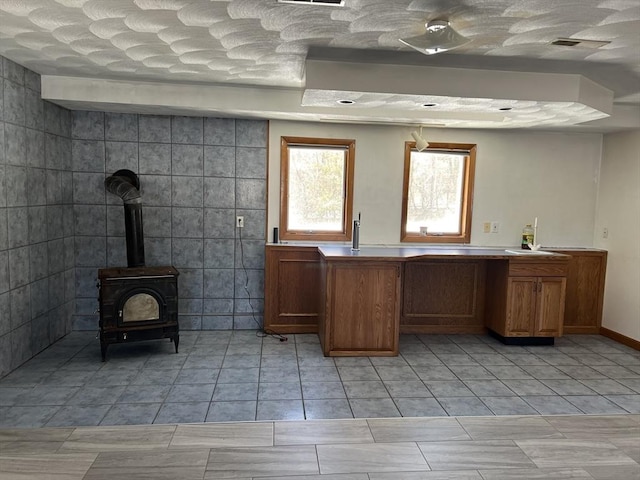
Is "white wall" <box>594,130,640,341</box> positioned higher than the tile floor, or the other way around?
"white wall" <box>594,130,640,341</box>

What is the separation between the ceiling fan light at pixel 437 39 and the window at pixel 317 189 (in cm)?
204

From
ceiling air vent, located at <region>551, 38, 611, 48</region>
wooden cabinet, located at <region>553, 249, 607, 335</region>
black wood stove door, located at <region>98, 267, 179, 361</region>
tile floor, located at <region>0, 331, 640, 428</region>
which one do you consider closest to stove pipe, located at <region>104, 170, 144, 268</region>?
black wood stove door, located at <region>98, 267, 179, 361</region>

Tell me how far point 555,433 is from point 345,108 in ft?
9.14

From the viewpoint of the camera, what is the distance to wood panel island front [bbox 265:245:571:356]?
370 centimetres

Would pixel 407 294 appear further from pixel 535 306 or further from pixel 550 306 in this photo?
pixel 550 306

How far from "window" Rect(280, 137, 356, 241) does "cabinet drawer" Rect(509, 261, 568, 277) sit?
1595mm

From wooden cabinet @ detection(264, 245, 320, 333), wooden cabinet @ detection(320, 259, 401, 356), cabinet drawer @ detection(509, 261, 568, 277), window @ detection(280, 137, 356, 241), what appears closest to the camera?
wooden cabinet @ detection(320, 259, 401, 356)

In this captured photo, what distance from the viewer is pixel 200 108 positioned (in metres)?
3.77

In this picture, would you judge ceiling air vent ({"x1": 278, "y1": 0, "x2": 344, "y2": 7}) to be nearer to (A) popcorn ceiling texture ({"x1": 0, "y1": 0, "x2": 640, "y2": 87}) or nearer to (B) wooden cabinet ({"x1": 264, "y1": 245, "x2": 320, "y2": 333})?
(A) popcorn ceiling texture ({"x1": 0, "y1": 0, "x2": 640, "y2": 87})

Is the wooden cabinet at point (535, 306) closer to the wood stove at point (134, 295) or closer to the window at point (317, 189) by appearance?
the window at point (317, 189)

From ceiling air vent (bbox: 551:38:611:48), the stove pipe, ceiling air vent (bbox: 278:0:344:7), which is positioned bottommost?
the stove pipe

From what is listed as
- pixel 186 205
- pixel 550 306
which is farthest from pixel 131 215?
pixel 550 306

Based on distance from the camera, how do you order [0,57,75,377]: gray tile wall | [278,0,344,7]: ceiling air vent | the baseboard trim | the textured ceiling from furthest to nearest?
the baseboard trim
[0,57,75,377]: gray tile wall
the textured ceiling
[278,0,344,7]: ceiling air vent

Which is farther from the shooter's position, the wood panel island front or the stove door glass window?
the wood panel island front
